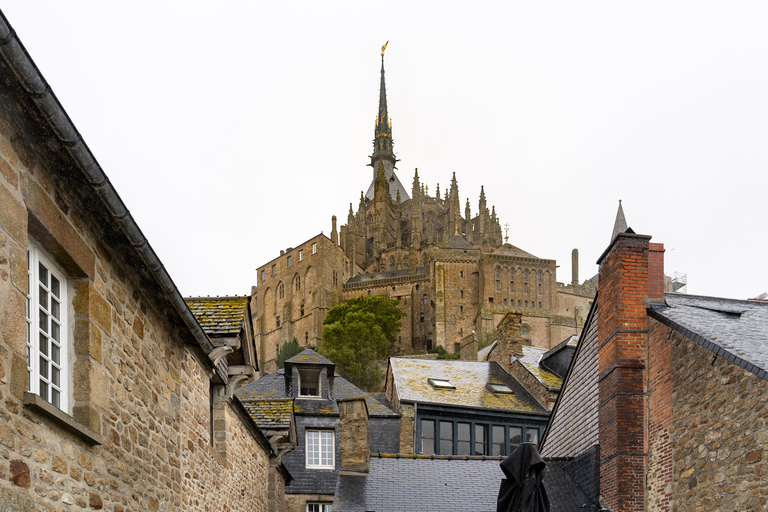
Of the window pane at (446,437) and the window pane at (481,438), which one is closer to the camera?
the window pane at (446,437)

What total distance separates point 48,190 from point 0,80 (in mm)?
1087

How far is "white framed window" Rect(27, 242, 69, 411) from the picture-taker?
550 centimetres

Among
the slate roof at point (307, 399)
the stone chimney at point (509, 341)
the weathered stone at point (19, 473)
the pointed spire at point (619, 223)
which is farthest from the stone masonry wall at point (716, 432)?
the stone chimney at point (509, 341)

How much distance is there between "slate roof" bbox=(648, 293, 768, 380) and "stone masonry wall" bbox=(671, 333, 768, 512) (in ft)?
0.91

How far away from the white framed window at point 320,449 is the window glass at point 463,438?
13.3 ft

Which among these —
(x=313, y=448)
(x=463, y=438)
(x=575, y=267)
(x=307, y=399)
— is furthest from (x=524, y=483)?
(x=575, y=267)

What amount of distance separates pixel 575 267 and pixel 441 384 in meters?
82.6

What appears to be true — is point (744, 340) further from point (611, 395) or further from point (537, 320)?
point (537, 320)

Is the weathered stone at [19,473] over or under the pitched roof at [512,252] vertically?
under

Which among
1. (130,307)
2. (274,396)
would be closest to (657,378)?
(130,307)

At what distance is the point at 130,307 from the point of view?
7645 millimetres

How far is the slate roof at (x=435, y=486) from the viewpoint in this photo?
605 inches

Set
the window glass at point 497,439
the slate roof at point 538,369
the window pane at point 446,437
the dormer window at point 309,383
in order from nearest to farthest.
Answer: the window pane at point 446,437 → the window glass at point 497,439 → the dormer window at point 309,383 → the slate roof at point 538,369

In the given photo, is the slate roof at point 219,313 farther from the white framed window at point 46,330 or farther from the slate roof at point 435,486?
the slate roof at point 435,486
